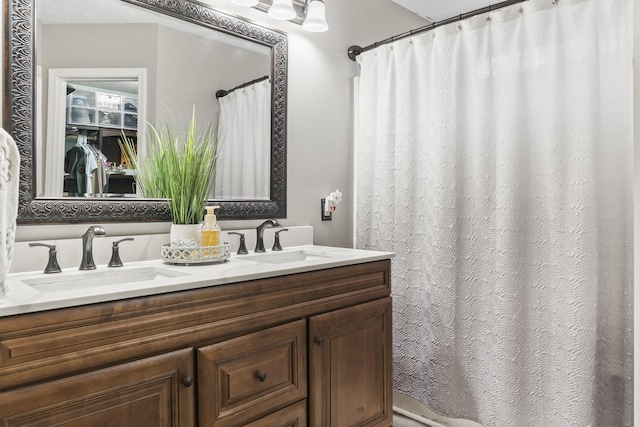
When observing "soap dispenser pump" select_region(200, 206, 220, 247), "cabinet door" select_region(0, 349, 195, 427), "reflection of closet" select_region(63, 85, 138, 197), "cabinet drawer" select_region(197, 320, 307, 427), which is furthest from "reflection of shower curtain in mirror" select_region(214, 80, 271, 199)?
"cabinet door" select_region(0, 349, 195, 427)

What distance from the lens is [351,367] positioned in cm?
159

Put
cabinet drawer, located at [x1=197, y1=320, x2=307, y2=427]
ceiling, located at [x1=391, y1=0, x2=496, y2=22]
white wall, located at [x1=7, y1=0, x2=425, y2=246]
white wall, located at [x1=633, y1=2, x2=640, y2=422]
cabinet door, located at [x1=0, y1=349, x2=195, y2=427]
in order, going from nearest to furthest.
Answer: cabinet door, located at [x1=0, y1=349, x2=195, y2=427] → cabinet drawer, located at [x1=197, y1=320, x2=307, y2=427] → white wall, located at [x1=633, y1=2, x2=640, y2=422] → white wall, located at [x1=7, y1=0, x2=425, y2=246] → ceiling, located at [x1=391, y1=0, x2=496, y2=22]

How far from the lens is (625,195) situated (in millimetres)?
1467

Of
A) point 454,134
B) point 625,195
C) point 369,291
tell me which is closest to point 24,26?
point 369,291

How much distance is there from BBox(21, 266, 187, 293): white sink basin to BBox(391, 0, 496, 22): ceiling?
2.20 meters

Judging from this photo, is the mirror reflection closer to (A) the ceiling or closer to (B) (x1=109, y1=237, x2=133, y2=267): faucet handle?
(B) (x1=109, y1=237, x2=133, y2=267): faucet handle

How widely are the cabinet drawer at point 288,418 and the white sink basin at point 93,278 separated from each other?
521 mm

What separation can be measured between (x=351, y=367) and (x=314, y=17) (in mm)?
1572

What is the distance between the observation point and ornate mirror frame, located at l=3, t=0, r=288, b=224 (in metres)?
1.31

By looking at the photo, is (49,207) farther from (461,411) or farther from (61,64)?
(461,411)

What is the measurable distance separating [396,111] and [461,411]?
1.47m

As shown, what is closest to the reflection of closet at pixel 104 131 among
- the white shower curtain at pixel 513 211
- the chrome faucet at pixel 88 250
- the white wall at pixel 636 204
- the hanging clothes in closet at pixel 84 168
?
the hanging clothes in closet at pixel 84 168

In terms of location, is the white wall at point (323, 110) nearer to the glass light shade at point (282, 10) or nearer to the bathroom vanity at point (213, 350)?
the glass light shade at point (282, 10)

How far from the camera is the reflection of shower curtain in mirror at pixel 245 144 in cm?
184
